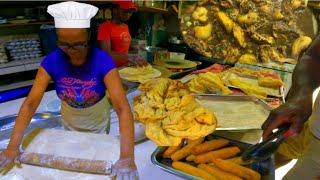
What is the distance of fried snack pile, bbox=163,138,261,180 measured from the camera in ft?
3.10

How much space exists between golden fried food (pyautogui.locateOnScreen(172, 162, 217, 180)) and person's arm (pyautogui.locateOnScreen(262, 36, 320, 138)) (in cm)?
22

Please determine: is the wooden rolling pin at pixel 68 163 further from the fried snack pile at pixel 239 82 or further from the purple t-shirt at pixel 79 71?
the fried snack pile at pixel 239 82

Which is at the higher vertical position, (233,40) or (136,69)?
(233,40)

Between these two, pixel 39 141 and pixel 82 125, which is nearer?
pixel 39 141

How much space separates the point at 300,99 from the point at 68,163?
74 centimetres

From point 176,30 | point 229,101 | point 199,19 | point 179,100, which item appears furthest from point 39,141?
point 176,30

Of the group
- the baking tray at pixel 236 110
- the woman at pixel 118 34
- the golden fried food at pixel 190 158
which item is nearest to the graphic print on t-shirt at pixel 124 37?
the woman at pixel 118 34

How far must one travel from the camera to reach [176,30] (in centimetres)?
352

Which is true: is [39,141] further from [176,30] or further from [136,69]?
[176,30]

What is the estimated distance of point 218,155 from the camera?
40.9 inches

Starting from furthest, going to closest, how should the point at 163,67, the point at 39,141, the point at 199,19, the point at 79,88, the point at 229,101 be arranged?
1. the point at 163,67
2. the point at 199,19
3. the point at 229,101
4. the point at 79,88
5. the point at 39,141

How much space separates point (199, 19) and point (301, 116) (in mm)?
Answer: 1170

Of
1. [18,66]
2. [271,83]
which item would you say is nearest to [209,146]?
[271,83]

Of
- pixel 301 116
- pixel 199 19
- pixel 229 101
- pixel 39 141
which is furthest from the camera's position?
pixel 199 19
